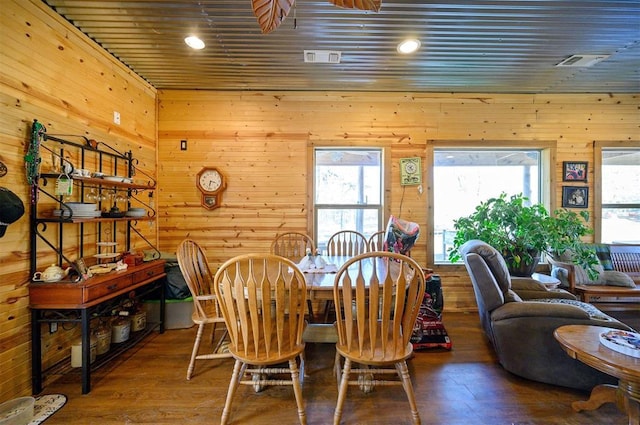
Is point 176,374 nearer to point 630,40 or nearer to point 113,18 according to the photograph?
point 113,18

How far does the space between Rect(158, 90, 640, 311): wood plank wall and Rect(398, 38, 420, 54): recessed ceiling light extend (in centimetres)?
98

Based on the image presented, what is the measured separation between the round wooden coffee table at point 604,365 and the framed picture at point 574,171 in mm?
2653

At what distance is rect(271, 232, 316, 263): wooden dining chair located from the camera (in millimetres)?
3326

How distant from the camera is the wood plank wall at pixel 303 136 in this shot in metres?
3.64

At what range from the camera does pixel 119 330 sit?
2602mm

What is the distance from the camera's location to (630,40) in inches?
101

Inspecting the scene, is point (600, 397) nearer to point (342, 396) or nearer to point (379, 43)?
point (342, 396)

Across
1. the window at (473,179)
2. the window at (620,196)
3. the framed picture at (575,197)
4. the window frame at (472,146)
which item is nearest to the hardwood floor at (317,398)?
the window frame at (472,146)

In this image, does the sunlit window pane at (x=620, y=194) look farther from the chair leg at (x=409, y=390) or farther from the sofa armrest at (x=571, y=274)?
the chair leg at (x=409, y=390)

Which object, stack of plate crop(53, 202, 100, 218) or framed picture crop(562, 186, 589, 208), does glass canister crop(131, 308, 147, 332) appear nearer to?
stack of plate crop(53, 202, 100, 218)

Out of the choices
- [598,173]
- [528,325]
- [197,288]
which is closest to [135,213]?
[197,288]

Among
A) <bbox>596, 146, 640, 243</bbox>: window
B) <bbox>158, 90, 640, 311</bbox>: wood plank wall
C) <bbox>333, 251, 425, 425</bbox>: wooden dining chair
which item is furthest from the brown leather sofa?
<bbox>596, 146, 640, 243</bbox>: window

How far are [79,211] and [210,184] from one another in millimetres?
1569

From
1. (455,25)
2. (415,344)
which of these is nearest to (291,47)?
(455,25)
